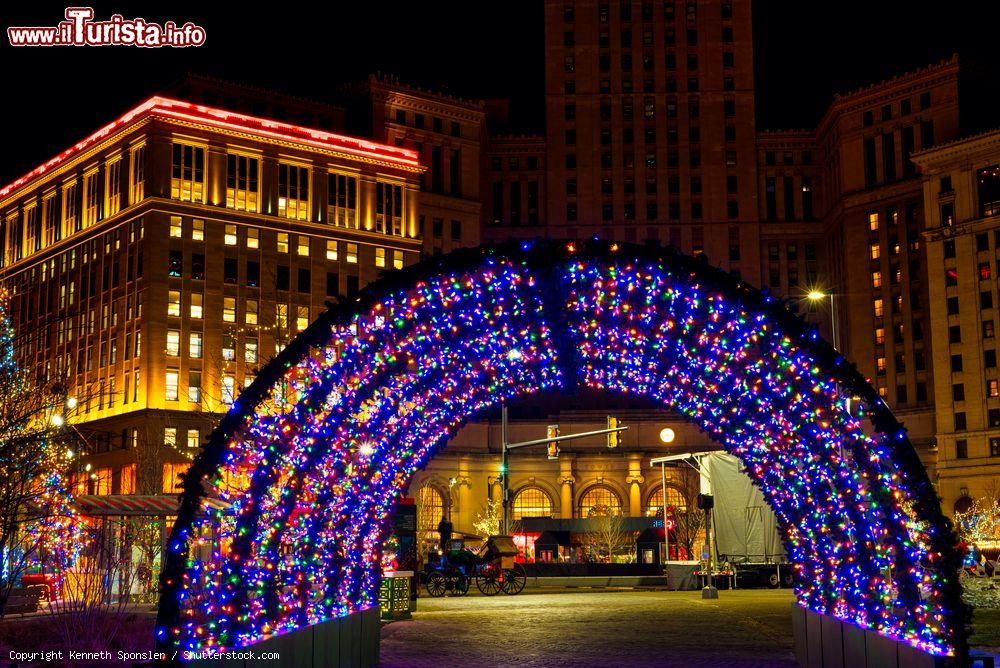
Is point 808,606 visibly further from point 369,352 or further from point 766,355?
point 369,352

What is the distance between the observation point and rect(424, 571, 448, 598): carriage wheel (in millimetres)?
38719

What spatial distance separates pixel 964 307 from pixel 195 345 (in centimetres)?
6078

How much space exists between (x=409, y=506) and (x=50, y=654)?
1794cm

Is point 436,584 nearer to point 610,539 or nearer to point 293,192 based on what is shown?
point 610,539

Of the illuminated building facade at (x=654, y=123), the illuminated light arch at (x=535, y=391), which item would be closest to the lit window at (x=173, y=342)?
the illuminated building facade at (x=654, y=123)

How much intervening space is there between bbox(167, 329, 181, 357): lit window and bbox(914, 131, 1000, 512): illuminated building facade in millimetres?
58949

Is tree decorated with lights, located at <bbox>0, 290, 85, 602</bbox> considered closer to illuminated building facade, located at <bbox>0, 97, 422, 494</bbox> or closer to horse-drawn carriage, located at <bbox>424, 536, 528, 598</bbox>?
horse-drawn carriage, located at <bbox>424, 536, 528, 598</bbox>

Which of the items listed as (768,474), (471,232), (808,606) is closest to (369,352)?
(768,474)

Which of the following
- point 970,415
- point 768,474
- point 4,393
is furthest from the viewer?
point 970,415

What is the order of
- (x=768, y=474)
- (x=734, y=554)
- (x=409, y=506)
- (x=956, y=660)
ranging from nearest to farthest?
(x=956, y=660)
(x=768, y=474)
(x=409, y=506)
(x=734, y=554)

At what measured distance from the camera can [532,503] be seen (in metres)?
97.9

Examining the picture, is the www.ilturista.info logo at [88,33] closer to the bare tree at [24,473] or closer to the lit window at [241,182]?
the bare tree at [24,473]

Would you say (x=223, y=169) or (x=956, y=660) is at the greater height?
(x=223, y=169)

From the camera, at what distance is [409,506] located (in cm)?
3431
